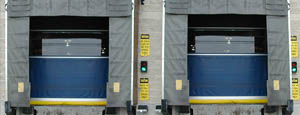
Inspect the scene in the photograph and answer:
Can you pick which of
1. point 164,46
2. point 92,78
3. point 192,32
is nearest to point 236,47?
point 192,32

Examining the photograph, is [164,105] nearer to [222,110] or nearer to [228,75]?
[222,110]

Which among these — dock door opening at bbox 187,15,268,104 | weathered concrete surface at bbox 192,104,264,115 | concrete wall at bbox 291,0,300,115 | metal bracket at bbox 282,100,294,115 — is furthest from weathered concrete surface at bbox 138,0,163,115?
concrete wall at bbox 291,0,300,115

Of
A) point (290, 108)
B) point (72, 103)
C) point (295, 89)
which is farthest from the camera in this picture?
point (72, 103)

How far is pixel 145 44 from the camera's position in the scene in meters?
10.7

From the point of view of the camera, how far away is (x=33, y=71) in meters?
10.9

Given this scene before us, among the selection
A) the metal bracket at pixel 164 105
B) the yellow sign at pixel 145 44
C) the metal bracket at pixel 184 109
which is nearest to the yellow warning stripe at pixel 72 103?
the metal bracket at pixel 164 105

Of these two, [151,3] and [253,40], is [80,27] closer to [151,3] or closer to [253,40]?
[151,3]

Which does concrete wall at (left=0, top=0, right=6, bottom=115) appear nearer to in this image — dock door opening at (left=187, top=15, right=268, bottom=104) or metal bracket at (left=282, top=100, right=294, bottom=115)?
dock door opening at (left=187, top=15, right=268, bottom=104)

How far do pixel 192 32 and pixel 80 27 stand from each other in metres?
3.72

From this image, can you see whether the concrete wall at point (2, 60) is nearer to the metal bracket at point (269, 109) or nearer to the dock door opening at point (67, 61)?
the dock door opening at point (67, 61)

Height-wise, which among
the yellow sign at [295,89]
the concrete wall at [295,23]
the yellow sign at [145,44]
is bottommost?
the yellow sign at [295,89]

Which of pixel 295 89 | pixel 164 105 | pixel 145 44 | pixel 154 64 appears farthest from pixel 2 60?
pixel 295 89

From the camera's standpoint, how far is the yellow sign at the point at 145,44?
420 inches

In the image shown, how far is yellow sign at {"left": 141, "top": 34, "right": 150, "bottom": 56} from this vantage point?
10664mm
